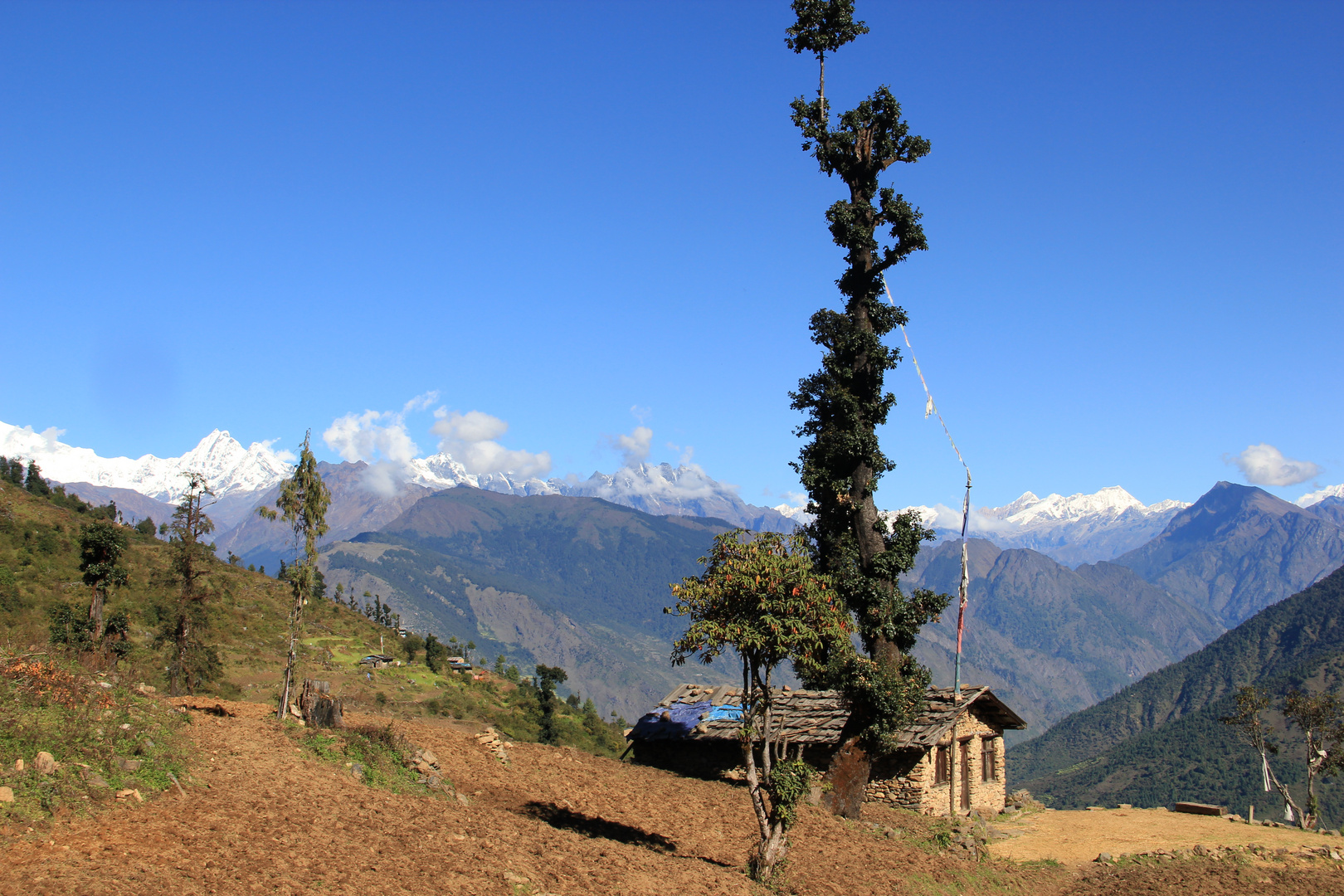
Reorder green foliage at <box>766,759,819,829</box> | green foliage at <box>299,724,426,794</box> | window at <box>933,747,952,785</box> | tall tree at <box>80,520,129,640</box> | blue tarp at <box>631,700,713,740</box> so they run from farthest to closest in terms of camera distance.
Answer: tall tree at <box>80,520,129,640</box>, blue tarp at <box>631,700,713,740</box>, window at <box>933,747,952,785</box>, green foliage at <box>299,724,426,794</box>, green foliage at <box>766,759,819,829</box>

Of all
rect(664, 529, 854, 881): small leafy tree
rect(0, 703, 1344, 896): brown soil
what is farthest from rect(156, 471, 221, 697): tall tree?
rect(664, 529, 854, 881): small leafy tree

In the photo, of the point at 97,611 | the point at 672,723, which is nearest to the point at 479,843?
the point at 672,723

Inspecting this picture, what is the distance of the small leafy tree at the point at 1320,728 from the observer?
39688mm

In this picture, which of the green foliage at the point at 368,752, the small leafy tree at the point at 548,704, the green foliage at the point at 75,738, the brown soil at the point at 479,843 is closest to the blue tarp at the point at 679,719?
the brown soil at the point at 479,843

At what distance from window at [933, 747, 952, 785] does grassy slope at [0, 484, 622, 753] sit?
2742cm

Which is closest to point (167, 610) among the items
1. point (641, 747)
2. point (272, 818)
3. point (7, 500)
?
point (7, 500)

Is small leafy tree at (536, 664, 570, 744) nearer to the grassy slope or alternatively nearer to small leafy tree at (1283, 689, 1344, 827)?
the grassy slope

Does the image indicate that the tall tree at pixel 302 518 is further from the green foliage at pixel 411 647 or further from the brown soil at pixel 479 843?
the green foliage at pixel 411 647

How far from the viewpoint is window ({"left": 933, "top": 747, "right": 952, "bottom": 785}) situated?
3012cm

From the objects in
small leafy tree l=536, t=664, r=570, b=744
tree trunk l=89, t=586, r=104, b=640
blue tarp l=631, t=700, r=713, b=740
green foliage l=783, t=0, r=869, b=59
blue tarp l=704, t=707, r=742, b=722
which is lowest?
small leafy tree l=536, t=664, r=570, b=744

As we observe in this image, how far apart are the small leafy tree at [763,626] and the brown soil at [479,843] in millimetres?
1693

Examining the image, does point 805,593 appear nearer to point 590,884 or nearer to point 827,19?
point 590,884

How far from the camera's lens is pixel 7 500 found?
2933 inches

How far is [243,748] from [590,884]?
27.9 feet
